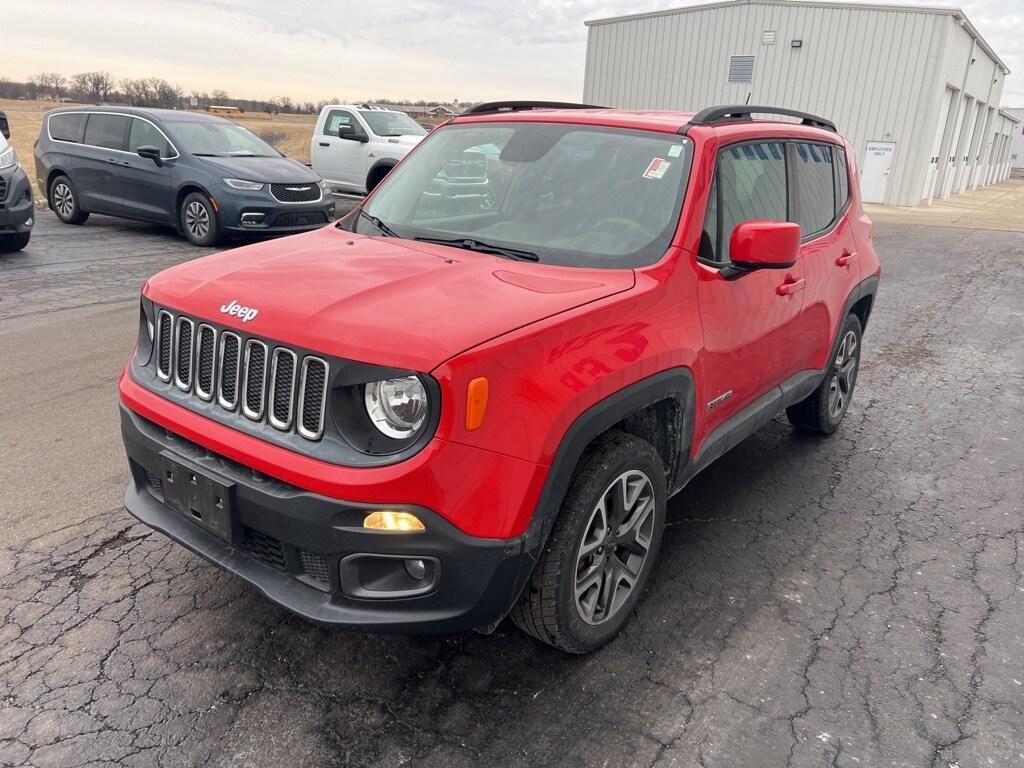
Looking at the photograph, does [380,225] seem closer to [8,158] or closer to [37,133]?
[8,158]

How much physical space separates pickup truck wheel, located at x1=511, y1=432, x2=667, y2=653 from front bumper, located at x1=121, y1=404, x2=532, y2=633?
191 millimetres

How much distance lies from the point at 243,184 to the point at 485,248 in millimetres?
8847

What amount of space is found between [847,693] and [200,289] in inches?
100

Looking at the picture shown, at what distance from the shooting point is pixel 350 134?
14.4 m

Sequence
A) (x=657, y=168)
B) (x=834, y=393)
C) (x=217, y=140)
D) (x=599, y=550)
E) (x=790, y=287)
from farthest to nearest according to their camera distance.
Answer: (x=217, y=140), (x=834, y=393), (x=790, y=287), (x=657, y=168), (x=599, y=550)

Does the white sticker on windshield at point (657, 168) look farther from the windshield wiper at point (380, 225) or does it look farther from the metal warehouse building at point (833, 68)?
the metal warehouse building at point (833, 68)

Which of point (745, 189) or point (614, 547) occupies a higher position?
point (745, 189)

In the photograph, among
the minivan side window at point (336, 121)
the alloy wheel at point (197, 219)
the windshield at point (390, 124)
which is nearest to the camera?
the alloy wheel at point (197, 219)

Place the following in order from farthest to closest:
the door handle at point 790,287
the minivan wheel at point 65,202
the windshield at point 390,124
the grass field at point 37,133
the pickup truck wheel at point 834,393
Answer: the grass field at point 37,133, the windshield at point 390,124, the minivan wheel at point 65,202, the pickup truck wheel at point 834,393, the door handle at point 790,287

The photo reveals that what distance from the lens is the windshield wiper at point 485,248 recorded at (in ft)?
10.0

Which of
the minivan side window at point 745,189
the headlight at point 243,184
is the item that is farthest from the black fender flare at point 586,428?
the headlight at point 243,184

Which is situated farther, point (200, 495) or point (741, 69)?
point (741, 69)

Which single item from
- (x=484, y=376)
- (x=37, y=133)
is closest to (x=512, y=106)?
(x=484, y=376)

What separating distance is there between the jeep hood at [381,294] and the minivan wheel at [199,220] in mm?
8508
